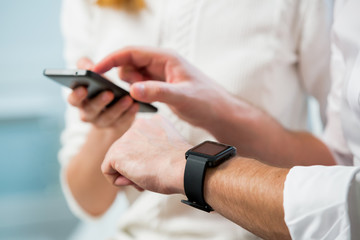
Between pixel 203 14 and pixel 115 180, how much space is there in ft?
1.36

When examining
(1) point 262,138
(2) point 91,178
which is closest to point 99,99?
(2) point 91,178

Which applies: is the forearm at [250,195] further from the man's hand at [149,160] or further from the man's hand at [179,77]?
the man's hand at [179,77]

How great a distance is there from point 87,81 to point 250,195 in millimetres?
292

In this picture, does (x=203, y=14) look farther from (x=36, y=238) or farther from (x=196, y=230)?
(x=36, y=238)

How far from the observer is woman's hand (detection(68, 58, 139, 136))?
24.6 inches

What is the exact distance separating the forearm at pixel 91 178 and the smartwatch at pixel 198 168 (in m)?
0.24

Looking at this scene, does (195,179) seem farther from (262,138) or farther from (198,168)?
(262,138)

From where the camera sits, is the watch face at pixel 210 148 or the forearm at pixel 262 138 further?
the forearm at pixel 262 138

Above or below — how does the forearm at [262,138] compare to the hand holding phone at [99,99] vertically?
below

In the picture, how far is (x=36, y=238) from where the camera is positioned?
5.43 ft

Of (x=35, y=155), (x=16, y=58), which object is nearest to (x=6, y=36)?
(x=16, y=58)

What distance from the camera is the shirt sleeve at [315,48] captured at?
2.48 feet

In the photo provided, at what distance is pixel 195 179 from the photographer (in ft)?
1.42

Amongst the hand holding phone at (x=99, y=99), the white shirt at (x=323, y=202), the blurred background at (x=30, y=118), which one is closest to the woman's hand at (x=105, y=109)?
the hand holding phone at (x=99, y=99)
